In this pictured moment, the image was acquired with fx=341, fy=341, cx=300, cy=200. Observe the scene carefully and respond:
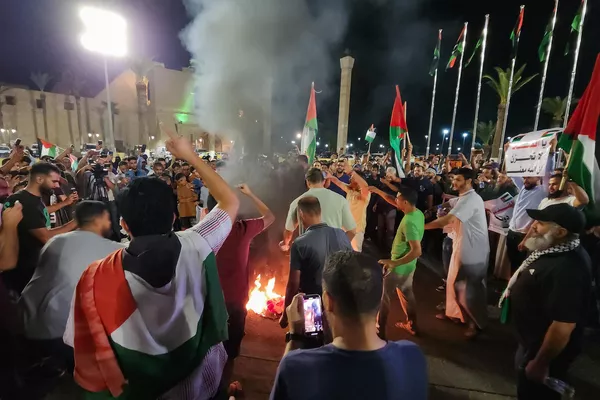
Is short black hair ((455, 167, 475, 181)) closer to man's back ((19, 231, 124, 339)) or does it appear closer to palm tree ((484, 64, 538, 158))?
man's back ((19, 231, 124, 339))

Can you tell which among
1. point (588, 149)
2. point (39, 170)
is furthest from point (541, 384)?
point (39, 170)

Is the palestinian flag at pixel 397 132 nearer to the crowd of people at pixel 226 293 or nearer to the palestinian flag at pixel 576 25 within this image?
the crowd of people at pixel 226 293

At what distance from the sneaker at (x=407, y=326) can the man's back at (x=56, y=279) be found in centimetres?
344

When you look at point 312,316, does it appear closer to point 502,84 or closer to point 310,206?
point 310,206

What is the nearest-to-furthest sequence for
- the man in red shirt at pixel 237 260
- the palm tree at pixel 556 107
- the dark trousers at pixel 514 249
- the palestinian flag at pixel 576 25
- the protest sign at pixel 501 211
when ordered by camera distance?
the man in red shirt at pixel 237 260
the dark trousers at pixel 514 249
the protest sign at pixel 501 211
the palestinian flag at pixel 576 25
the palm tree at pixel 556 107

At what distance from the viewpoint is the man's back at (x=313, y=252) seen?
283cm

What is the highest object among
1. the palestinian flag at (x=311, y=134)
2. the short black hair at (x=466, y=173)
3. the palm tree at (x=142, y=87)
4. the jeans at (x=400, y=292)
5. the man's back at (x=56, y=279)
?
the palm tree at (x=142, y=87)

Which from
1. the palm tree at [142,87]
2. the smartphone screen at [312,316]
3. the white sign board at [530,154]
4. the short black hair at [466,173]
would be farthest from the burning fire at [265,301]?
the palm tree at [142,87]

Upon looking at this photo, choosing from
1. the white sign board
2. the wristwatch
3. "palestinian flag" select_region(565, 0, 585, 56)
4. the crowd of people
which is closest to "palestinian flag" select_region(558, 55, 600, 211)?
the crowd of people

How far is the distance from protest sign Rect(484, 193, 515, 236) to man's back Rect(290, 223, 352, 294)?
4.50 m

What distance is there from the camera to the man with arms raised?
55.5 inches

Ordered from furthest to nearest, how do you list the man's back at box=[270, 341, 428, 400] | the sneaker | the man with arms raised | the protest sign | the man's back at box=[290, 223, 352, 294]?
the protest sign
the sneaker
the man's back at box=[290, 223, 352, 294]
the man with arms raised
the man's back at box=[270, 341, 428, 400]

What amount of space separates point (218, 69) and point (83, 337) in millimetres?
13555

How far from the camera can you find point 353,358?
1.17 metres
